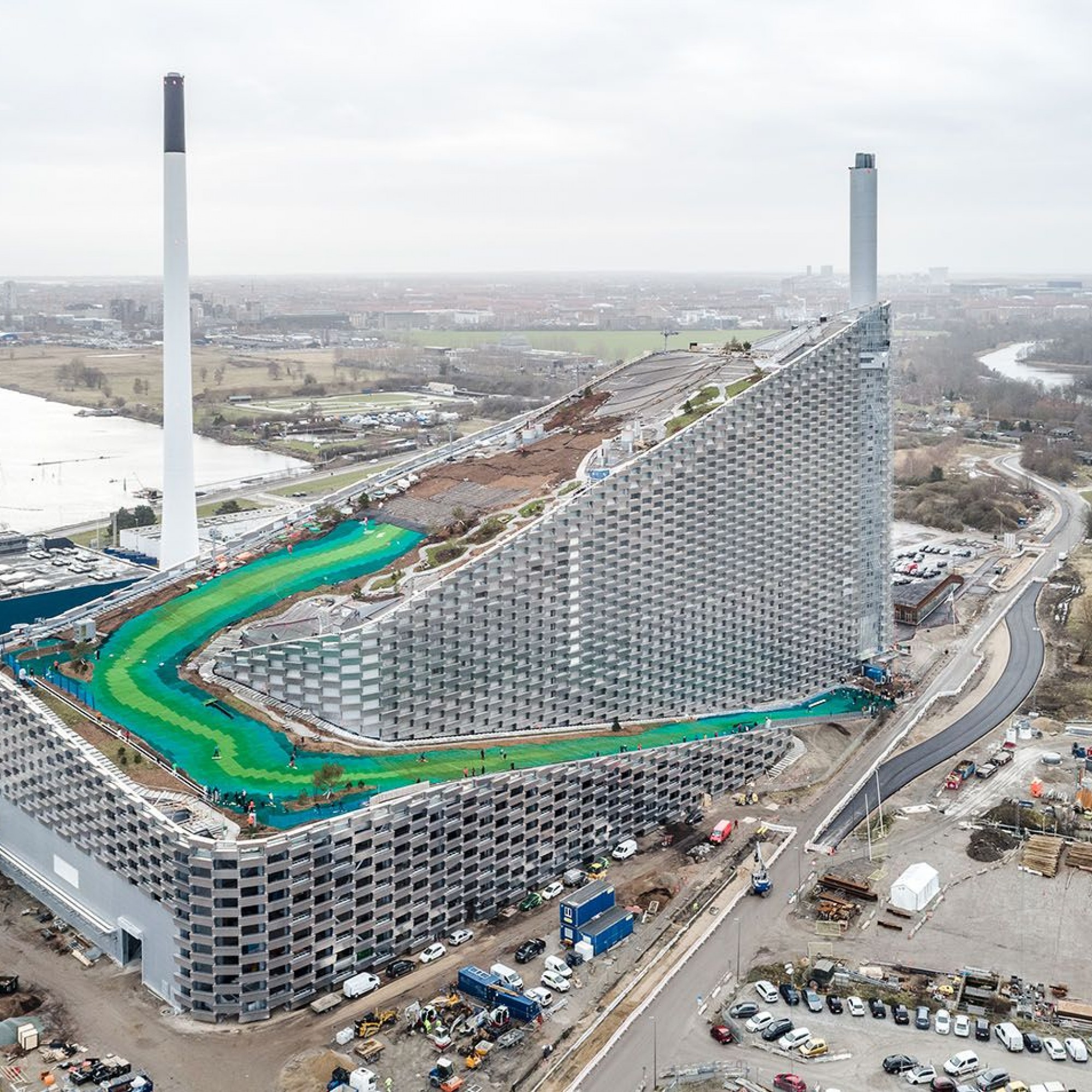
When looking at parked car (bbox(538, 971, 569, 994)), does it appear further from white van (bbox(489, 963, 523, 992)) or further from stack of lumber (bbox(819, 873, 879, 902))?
stack of lumber (bbox(819, 873, 879, 902))

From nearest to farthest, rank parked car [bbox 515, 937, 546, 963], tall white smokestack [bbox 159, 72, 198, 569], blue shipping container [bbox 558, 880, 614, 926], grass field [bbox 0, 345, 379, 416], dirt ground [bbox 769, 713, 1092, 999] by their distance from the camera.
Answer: parked car [bbox 515, 937, 546, 963]
dirt ground [bbox 769, 713, 1092, 999]
blue shipping container [bbox 558, 880, 614, 926]
tall white smokestack [bbox 159, 72, 198, 569]
grass field [bbox 0, 345, 379, 416]

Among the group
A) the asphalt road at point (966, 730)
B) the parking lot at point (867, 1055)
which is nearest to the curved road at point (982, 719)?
the asphalt road at point (966, 730)

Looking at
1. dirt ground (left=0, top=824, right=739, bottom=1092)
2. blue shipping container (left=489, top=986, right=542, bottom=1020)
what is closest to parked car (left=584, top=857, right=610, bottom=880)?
dirt ground (left=0, top=824, right=739, bottom=1092)

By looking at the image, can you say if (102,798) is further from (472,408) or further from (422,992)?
(472,408)

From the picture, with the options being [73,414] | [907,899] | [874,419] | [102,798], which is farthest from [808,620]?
[73,414]

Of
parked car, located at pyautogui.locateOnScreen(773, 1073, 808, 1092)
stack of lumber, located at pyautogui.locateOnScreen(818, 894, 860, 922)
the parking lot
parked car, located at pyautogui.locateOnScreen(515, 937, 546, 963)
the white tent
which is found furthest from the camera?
the white tent
